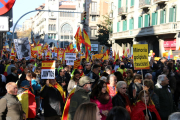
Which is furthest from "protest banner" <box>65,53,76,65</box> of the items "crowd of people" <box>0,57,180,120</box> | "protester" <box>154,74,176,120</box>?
"protester" <box>154,74,176,120</box>

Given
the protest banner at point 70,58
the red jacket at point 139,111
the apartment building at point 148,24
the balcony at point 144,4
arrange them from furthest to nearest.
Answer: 1. the balcony at point 144,4
2. the apartment building at point 148,24
3. the protest banner at point 70,58
4. the red jacket at point 139,111

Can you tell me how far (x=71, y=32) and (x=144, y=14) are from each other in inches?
2766

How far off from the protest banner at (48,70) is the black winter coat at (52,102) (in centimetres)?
72

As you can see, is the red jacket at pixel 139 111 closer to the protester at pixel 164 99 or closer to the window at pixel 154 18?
the protester at pixel 164 99

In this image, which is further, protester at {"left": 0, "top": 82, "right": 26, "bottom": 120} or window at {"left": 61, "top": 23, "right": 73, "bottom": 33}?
window at {"left": 61, "top": 23, "right": 73, "bottom": 33}

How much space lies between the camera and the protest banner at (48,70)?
7.34m

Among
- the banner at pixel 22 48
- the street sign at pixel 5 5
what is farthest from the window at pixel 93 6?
the street sign at pixel 5 5

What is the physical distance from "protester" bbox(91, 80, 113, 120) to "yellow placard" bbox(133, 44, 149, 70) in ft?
4.06

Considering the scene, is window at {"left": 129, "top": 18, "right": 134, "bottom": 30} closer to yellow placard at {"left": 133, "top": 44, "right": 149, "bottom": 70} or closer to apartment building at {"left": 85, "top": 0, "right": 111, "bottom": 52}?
yellow placard at {"left": 133, "top": 44, "right": 149, "bottom": 70}

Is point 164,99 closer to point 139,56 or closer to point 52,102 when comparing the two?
point 139,56

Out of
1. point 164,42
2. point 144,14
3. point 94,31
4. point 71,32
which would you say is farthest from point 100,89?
point 71,32

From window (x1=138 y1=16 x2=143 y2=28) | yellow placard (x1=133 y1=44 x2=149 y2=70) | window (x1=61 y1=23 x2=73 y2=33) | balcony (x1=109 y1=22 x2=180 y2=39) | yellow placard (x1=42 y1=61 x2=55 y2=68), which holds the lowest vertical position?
yellow placard (x1=42 y1=61 x2=55 y2=68)

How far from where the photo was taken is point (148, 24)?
31094mm

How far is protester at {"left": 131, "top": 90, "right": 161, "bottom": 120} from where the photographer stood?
4.99 metres
